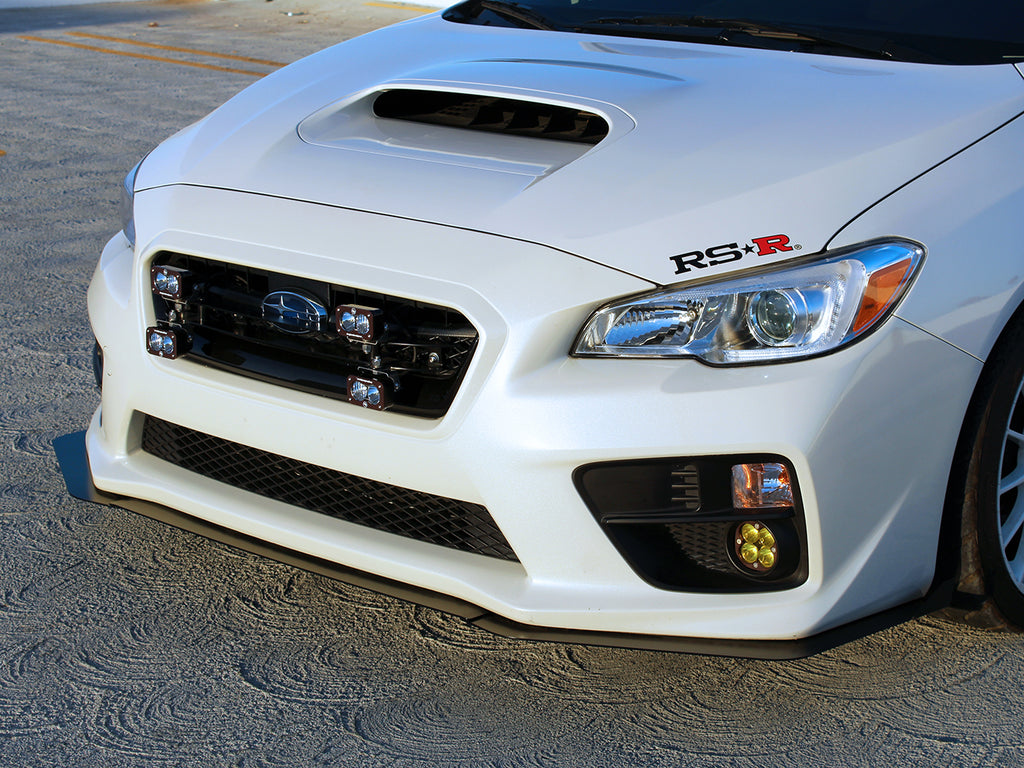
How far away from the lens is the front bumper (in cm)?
217

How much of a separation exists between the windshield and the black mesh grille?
1.45 m

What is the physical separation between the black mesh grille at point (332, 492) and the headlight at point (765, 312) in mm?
409

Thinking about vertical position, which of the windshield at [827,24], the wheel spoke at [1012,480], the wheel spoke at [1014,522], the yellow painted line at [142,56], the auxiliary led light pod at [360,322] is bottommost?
the yellow painted line at [142,56]

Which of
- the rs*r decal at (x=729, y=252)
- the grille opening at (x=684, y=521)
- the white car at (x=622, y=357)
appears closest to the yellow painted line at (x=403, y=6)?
the white car at (x=622, y=357)

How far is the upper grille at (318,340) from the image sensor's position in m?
2.35

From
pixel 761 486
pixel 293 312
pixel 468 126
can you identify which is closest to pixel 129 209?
pixel 293 312

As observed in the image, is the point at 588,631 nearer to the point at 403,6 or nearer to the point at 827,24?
the point at 827,24

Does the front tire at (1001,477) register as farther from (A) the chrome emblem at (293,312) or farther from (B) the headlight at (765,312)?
(A) the chrome emblem at (293,312)

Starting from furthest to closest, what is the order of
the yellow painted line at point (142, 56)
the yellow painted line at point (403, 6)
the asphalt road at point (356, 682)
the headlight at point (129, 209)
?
1. the yellow painted line at point (403, 6)
2. the yellow painted line at point (142, 56)
3. the headlight at point (129, 209)
4. the asphalt road at point (356, 682)

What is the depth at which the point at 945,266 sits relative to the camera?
2.29 m

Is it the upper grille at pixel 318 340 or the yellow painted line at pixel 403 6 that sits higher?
the upper grille at pixel 318 340

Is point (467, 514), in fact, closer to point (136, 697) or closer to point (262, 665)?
point (262, 665)

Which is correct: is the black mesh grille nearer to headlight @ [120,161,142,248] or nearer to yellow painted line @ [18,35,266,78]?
headlight @ [120,161,142,248]

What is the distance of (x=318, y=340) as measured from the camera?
248 cm
